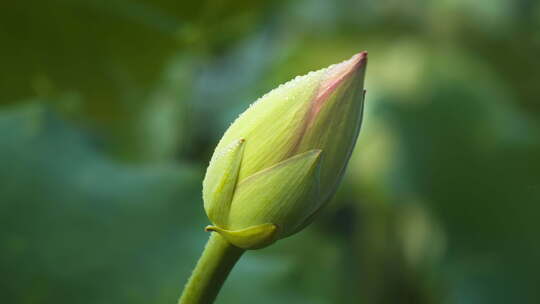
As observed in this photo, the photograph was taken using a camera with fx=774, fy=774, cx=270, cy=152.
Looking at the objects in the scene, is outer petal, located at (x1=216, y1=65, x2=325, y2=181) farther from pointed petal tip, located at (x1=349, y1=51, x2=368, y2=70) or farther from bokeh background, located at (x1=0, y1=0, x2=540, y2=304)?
bokeh background, located at (x1=0, y1=0, x2=540, y2=304)

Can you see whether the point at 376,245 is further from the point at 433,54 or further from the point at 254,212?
the point at 254,212

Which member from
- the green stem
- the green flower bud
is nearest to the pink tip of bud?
the green flower bud

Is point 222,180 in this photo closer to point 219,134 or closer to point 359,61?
point 359,61

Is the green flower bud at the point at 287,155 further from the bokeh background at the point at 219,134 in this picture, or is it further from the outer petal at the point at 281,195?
the bokeh background at the point at 219,134

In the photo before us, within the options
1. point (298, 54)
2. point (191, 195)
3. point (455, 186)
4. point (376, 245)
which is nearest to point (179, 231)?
point (191, 195)

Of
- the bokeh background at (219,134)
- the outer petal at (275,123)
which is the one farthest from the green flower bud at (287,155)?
the bokeh background at (219,134)
